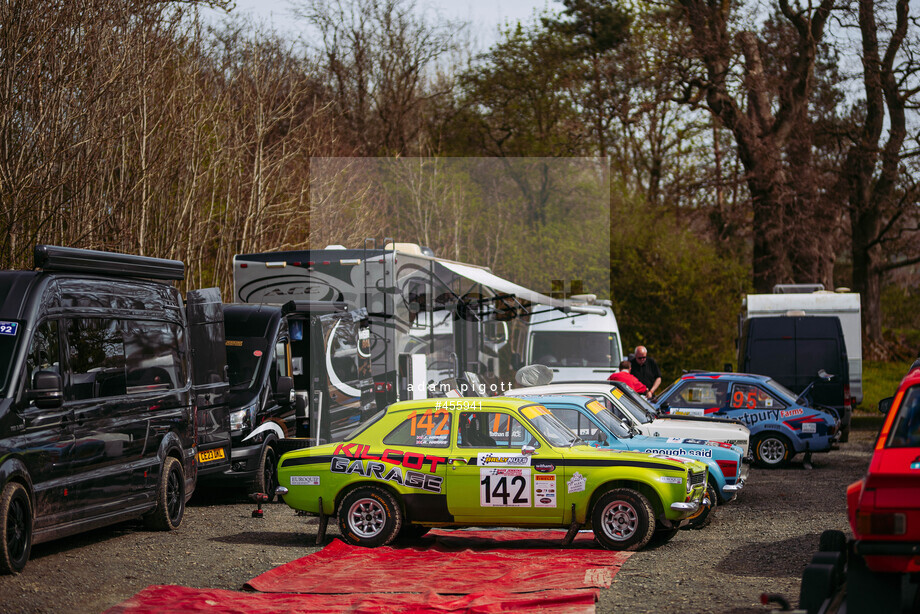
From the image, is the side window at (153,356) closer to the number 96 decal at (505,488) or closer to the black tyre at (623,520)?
the number 96 decal at (505,488)

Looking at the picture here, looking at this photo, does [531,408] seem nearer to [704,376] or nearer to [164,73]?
[704,376]

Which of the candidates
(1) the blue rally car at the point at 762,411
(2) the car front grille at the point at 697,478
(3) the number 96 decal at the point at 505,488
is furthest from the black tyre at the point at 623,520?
(1) the blue rally car at the point at 762,411

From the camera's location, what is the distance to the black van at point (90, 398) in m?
8.92

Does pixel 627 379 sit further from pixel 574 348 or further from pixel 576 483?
pixel 576 483

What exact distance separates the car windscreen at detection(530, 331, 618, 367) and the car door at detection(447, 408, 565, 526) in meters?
13.8

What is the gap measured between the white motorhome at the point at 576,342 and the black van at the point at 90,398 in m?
12.7

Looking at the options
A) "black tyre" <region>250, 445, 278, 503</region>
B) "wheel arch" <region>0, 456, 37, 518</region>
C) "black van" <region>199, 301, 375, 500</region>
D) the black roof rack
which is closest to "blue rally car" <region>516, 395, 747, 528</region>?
"black tyre" <region>250, 445, 278, 503</region>

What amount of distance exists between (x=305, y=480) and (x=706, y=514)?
4.28m

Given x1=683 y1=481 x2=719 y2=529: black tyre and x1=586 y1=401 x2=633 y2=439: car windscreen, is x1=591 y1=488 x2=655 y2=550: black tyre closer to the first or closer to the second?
x1=683 y1=481 x2=719 y2=529: black tyre

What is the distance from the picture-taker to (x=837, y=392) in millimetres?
21250

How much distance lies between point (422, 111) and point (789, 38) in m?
15.5

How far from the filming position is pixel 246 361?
47.7 feet

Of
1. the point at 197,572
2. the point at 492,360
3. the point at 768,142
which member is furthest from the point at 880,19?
the point at 197,572

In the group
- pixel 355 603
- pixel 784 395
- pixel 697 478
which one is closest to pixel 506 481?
pixel 697 478
